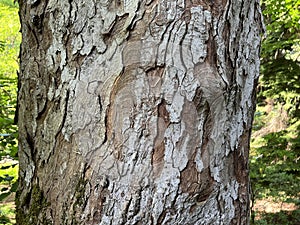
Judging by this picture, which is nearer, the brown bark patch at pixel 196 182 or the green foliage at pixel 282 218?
the brown bark patch at pixel 196 182

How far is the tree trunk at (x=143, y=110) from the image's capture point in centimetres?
93

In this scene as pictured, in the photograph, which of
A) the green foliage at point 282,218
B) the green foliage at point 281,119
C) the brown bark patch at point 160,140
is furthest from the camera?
the green foliage at point 282,218

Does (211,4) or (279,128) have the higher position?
(211,4)

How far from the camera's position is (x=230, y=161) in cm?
102

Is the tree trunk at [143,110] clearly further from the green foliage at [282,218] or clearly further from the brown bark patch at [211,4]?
the green foliage at [282,218]

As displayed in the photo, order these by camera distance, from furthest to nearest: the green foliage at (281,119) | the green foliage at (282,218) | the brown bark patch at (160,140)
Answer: the green foliage at (282,218) < the green foliage at (281,119) < the brown bark patch at (160,140)

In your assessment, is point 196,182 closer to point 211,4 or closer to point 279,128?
point 211,4

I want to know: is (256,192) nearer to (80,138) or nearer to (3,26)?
(80,138)

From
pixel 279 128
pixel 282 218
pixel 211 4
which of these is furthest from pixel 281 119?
pixel 211 4

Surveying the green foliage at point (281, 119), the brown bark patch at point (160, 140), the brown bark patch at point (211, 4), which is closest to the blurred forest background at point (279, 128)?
the green foliage at point (281, 119)

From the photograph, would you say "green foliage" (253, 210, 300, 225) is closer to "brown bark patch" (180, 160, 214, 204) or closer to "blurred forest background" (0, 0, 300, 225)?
"blurred forest background" (0, 0, 300, 225)

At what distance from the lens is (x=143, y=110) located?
931mm

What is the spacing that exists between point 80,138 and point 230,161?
41 cm

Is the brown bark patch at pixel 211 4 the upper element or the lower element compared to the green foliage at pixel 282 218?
upper
